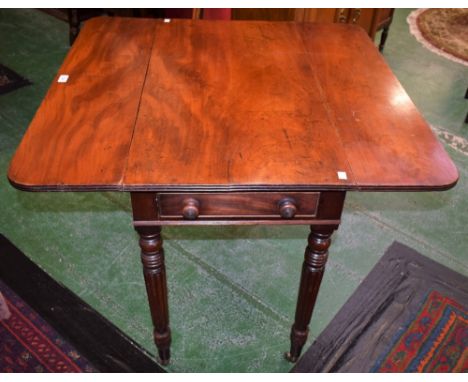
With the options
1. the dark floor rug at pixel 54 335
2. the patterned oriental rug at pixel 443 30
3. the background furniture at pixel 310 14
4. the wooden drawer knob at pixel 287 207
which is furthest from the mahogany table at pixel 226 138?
the patterned oriental rug at pixel 443 30

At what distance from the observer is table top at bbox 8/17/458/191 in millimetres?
1032

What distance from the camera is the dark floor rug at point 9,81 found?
3.15 metres

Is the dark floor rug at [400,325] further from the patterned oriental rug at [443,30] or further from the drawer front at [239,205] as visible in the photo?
the patterned oriental rug at [443,30]

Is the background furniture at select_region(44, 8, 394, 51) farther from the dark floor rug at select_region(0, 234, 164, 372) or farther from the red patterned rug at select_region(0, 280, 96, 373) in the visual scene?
the red patterned rug at select_region(0, 280, 96, 373)

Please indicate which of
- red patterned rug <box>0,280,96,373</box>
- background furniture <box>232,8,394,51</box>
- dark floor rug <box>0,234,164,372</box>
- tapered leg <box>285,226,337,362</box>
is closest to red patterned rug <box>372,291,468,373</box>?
tapered leg <box>285,226,337,362</box>

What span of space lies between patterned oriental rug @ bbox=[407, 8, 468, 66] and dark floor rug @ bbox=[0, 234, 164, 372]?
147 inches

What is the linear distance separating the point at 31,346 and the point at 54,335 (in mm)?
89

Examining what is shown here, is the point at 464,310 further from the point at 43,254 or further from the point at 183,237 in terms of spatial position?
the point at 43,254

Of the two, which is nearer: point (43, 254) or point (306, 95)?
point (306, 95)

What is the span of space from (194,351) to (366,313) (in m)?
0.75

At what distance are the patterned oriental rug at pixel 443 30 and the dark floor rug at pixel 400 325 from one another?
2.67 metres

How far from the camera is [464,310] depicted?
1.87 m

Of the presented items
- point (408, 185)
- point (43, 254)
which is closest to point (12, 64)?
point (43, 254)

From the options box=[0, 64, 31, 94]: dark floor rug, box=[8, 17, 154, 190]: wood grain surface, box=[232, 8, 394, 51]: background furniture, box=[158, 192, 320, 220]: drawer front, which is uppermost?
box=[8, 17, 154, 190]: wood grain surface
